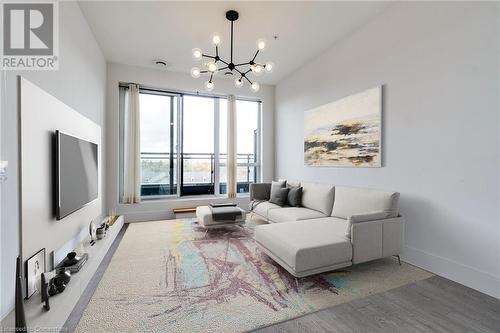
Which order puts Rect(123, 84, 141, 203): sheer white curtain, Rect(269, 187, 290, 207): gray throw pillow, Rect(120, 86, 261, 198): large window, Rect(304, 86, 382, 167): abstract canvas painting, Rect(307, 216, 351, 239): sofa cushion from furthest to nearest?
Rect(120, 86, 261, 198): large window < Rect(123, 84, 141, 203): sheer white curtain < Rect(269, 187, 290, 207): gray throw pillow < Rect(304, 86, 382, 167): abstract canvas painting < Rect(307, 216, 351, 239): sofa cushion

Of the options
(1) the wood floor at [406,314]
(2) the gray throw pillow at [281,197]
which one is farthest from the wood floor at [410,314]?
(2) the gray throw pillow at [281,197]

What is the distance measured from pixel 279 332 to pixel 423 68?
122 inches

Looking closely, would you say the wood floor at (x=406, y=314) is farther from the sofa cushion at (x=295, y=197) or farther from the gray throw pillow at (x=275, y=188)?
the gray throw pillow at (x=275, y=188)

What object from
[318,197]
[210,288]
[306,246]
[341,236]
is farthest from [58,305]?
[318,197]

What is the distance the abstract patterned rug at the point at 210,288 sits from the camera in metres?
1.70

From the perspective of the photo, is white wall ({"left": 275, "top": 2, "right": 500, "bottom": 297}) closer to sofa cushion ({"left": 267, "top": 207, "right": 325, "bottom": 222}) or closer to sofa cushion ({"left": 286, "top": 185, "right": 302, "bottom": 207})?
sofa cushion ({"left": 267, "top": 207, "right": 325, "bottom": 222})

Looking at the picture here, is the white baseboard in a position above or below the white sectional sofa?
below

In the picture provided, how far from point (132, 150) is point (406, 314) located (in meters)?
4.92

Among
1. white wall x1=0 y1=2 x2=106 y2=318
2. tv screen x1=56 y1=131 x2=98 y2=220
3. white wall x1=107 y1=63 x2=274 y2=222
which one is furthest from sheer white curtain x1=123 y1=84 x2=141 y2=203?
tv screen x1=56 y1=131 x2=98 y2=220

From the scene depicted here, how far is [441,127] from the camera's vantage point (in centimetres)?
245

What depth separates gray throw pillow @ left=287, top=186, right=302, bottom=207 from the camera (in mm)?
4023

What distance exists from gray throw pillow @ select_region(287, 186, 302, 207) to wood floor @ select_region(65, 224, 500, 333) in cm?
203

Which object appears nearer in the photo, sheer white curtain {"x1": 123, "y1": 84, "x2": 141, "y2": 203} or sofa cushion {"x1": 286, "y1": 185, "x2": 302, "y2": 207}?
sofa cushion {"x1": 286, "y1": 185, "x2": 302, "y2": 207}

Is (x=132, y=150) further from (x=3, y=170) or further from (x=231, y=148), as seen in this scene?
(x=3, y=170)
